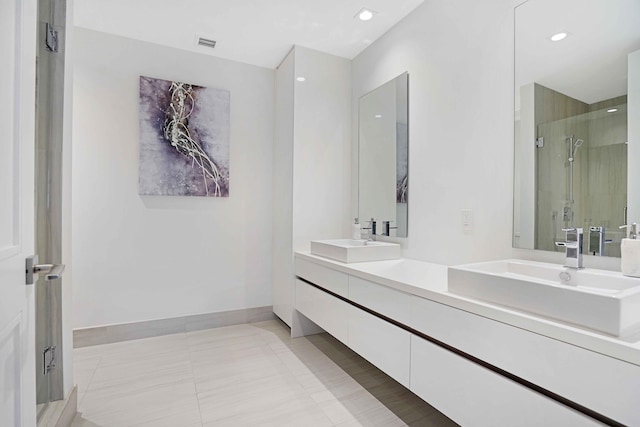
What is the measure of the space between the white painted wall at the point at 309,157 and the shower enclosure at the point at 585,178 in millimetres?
1714

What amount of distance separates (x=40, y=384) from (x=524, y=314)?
2.12m

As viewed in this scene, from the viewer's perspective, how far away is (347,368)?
2314 millimetres

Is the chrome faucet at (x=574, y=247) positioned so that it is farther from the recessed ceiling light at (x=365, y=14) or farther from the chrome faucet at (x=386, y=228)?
the recessed ceiling light at (x=365, y=14)

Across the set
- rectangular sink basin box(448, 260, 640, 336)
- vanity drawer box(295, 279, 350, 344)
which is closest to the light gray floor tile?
vanity drawer box(295, 279, 350, 344)

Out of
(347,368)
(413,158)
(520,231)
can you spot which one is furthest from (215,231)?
(520,231)

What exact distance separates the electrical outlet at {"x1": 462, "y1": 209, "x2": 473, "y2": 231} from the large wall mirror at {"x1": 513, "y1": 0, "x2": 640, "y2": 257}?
0.88 feet

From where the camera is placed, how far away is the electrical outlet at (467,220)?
195 cm

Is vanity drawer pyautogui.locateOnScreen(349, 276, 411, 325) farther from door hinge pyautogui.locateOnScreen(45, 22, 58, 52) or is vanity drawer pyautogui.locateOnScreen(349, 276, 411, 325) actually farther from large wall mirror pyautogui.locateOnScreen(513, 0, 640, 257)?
door hinge pyautogui.locateOnScreen(45, 22, 58, 52)

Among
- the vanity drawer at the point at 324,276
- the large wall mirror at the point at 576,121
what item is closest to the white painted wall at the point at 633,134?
the large wall mirror at the point at 576,121

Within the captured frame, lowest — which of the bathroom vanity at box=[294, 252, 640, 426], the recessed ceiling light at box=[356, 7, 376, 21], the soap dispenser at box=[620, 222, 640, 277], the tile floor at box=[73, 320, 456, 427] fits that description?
the tile floor at box=[73, 320, 456, 427]

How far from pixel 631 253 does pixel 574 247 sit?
0.18m

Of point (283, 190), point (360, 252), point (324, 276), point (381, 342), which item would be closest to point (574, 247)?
point (381, 342)

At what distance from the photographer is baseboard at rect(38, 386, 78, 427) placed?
151 centimetres

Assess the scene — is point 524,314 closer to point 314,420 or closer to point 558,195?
point 558,195
